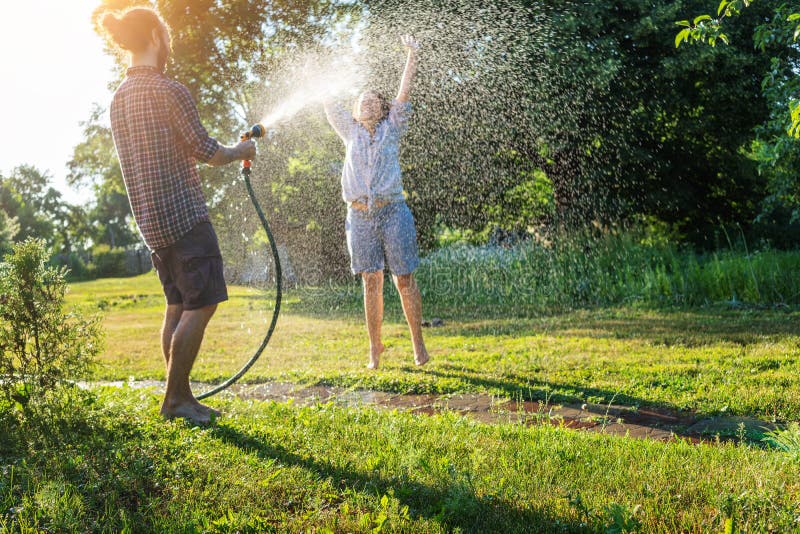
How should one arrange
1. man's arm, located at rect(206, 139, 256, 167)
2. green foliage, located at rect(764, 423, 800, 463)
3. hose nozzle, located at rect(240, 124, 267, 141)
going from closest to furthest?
green foliage, located at rect(764, 423, 800, 463), man's arm, located at rect(206, 139, 256, 167), hose nozzle, located at rect(240, 124, 267, 141)

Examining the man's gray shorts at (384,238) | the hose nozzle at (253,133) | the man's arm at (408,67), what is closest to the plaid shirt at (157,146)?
the hose nozzle at (253,133)

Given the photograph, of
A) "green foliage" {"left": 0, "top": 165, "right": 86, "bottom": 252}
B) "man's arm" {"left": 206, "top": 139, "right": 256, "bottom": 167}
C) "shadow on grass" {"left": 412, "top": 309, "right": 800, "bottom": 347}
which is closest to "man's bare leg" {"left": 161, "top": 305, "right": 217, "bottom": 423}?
"man's arm" {"left": 206, "top": 139, "right": 256, "bottom": 167}

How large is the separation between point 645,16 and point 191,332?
912cm

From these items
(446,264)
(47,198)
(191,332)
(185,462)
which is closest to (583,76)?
(446,264)

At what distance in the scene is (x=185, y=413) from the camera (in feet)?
11.6

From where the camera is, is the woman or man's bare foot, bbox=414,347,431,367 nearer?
the woman

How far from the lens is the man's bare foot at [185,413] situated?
11.5ft

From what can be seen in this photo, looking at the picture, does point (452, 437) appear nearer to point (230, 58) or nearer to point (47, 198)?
point (230, 58)

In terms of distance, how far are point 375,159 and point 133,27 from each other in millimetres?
1915

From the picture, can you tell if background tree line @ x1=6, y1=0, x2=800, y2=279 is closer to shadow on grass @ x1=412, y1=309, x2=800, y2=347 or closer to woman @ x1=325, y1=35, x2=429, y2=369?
shadow on grass @ x1=412, y1=309, x2=800, y2=347

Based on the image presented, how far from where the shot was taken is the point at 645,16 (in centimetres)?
1027

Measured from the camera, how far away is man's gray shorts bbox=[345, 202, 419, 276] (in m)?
5.04

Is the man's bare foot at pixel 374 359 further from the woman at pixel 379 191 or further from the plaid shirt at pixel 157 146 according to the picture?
the plaid shirt at pixel 157 146

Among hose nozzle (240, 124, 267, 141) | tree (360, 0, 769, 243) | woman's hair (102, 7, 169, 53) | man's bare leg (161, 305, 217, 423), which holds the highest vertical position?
tree (360, 0, 769, 243)
